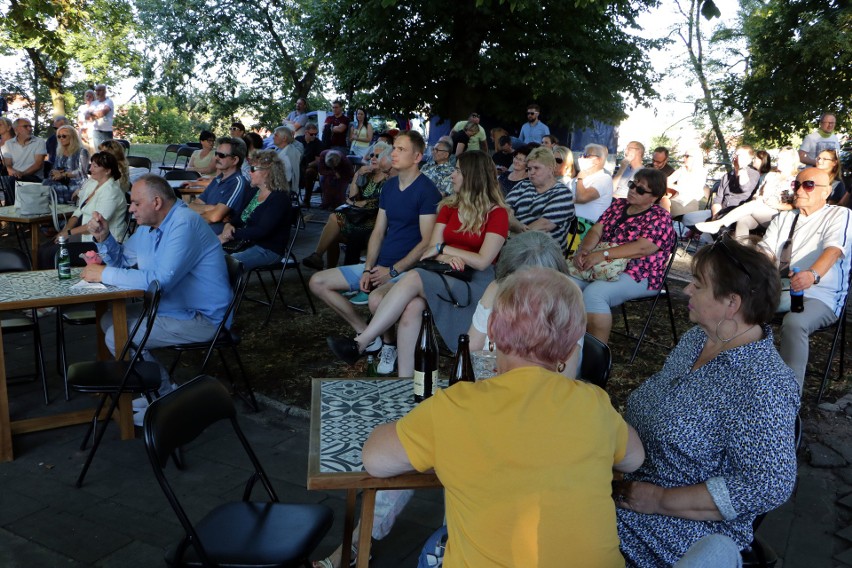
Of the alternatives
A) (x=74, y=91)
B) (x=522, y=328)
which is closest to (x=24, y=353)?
(x=522, y=328)

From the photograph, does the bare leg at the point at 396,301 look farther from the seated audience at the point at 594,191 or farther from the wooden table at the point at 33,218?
the wooden table at the point at 33,218

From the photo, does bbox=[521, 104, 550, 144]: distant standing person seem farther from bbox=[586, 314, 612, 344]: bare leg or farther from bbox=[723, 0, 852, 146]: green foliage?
bbox=[586, 314, 612, 344]: bare leg

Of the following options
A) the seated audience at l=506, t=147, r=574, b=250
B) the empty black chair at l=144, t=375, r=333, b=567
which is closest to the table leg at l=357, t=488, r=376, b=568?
the empty black chair at l=144, t=375, r=333, b=567

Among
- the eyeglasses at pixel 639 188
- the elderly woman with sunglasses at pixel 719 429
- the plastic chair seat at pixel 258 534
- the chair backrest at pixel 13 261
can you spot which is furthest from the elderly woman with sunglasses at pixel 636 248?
the chair backrest at pixel 13 261

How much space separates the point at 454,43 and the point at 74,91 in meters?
16.5

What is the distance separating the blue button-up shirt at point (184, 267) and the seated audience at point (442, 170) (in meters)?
2.85

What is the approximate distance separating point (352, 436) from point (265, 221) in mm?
3855

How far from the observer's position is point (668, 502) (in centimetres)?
180

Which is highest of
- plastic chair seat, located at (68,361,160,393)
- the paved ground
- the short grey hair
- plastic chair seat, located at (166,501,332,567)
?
the short grey hair

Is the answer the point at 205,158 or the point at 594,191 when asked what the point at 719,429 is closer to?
the point at 594,191

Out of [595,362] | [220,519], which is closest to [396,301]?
[595,362]

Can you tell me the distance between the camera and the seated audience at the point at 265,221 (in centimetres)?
557

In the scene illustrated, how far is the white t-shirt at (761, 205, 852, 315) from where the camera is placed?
4.27 meters

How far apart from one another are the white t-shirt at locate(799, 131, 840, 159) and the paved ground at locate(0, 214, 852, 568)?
231 inches
